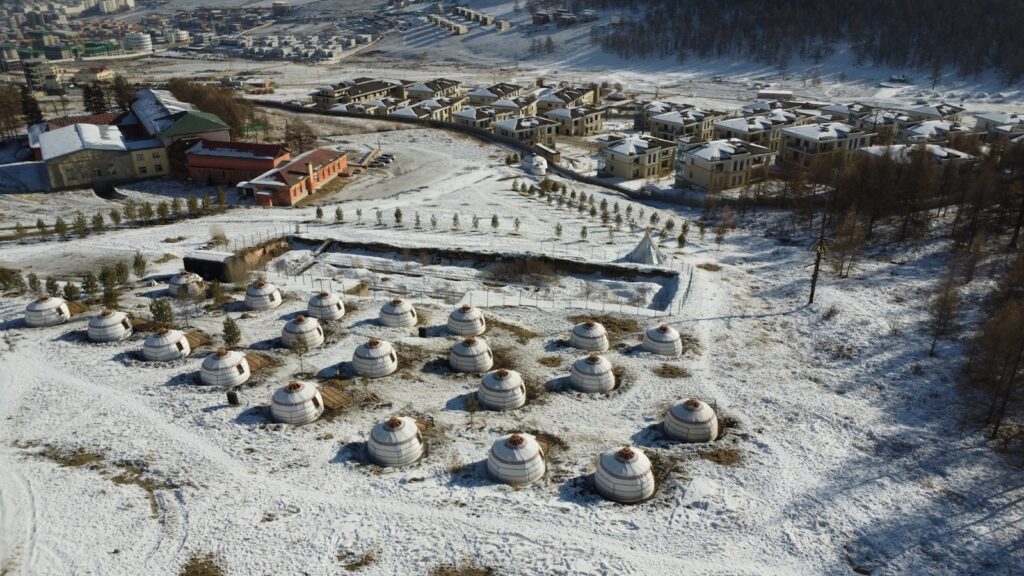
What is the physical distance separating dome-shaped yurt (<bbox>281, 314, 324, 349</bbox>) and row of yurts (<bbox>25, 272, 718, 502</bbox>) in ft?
0.17

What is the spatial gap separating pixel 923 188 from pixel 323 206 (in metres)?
51.8

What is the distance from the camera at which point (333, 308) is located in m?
39.0

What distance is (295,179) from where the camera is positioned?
6588 centimetres

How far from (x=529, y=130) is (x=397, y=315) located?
5670cm

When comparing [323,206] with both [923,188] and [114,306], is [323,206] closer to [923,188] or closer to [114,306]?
[114,306]

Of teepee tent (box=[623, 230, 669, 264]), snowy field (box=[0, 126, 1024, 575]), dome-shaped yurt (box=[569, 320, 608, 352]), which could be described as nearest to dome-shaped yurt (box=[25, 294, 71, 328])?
snowy field (box=[0, 126, 1024, 575])

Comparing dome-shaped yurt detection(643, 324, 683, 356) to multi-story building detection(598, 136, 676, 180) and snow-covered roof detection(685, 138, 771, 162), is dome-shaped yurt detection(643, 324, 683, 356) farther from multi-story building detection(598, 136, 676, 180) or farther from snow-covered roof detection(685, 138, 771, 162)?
multi-story building detection(598, 136, 676, 180)

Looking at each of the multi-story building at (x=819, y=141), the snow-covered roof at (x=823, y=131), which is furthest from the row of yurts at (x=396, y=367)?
the snow-covered roof at (x=823, y=131)

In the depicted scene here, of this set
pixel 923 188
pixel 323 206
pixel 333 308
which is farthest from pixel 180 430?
pixel 923 188

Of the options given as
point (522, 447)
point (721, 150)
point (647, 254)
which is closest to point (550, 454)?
point (522, 447)

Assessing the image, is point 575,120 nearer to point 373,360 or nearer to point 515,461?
point 373,360

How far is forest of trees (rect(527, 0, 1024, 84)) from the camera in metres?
137

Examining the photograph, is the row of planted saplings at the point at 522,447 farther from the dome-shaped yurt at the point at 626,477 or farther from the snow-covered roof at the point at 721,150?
the snow-covered roof at the point at 721,150

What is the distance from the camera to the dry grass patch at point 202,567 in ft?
71.2
